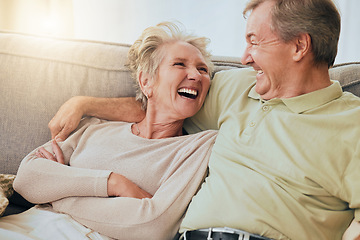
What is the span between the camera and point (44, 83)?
1773mm

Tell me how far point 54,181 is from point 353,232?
948 mm

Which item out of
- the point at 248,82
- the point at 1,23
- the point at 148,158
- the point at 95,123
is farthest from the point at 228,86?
the point at 1,23

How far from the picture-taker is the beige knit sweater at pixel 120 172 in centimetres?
131

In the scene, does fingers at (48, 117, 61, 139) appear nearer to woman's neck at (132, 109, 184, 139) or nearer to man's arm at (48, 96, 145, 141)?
man's arm at (48, 96, 145, 141)

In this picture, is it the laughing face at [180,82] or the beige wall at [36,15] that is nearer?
the laughing face at [180,82]

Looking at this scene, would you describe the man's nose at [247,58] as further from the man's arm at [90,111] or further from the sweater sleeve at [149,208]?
the man's arm at [90,111]

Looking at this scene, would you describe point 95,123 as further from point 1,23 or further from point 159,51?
point 1,23

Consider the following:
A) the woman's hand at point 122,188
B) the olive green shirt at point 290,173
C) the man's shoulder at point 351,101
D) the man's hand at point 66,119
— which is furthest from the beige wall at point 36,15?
the man's shoulder at point 351,101

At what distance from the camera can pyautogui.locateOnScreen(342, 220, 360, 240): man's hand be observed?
1.11 m

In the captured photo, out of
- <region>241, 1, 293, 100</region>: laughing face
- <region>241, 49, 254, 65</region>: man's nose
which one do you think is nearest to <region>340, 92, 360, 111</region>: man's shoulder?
<region>241, 1, 293, 100</region>: laughing face

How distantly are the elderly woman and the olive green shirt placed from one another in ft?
0.35

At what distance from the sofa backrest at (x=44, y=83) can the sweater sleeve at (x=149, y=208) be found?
1.48 ft

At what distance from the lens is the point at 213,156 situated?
140 cm

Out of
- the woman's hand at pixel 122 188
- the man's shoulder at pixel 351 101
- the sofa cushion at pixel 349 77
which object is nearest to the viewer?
the man's shoulder at pixel 351 101
